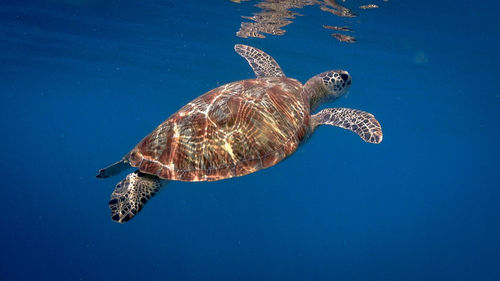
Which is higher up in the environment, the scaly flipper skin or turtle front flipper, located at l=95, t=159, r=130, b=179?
the scaly flipper skin

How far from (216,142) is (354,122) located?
2.49 m

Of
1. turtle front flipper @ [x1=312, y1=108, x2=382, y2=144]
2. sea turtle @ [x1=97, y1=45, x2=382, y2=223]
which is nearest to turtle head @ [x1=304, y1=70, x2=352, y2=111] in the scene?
turtle front flipper @ [x1=312, y1=108, x2=382, y2=144]

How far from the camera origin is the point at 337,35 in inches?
494

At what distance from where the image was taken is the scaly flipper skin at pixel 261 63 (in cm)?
699

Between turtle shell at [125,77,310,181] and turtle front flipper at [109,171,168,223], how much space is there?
27 cm

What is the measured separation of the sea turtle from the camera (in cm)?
366

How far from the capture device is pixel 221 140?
3717 millimetres

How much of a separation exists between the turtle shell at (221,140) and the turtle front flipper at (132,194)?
0.87 ft

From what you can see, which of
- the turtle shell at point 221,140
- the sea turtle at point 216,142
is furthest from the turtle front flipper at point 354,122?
the turtle shell at point 221,140

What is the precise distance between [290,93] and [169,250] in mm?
26199

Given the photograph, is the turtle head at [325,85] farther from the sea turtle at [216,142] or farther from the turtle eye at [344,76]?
the sea turtle at [216,142]

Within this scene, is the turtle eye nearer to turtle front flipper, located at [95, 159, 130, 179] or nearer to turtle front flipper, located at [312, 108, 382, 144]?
turtle front flipper, located at [312, 108, 382, 144]
